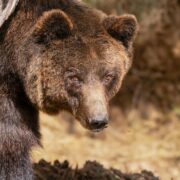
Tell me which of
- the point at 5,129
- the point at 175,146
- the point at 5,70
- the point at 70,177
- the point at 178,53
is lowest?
the point at 175,146

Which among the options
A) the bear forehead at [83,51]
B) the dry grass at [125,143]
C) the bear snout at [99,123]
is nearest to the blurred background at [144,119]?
the dry grass at [125,143]

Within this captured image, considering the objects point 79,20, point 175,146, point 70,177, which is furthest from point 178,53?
point 79,20

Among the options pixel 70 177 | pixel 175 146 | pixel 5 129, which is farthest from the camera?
pixel 175 146

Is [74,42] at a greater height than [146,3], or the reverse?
[74,42]

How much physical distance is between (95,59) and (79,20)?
0.42 m

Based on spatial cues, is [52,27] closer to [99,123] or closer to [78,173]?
[99,123]

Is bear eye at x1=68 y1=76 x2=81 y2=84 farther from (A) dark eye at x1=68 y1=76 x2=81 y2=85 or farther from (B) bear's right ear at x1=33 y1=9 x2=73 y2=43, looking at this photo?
(B) bear's right ear at x1=33 y1=9 x2=73 y2=43

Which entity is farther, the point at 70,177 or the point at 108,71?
the point at 70,177

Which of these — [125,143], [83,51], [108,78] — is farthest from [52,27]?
[125,143]

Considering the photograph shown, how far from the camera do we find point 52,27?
6.00 metres

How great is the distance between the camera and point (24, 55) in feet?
19.7

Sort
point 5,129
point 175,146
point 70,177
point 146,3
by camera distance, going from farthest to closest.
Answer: point 175,146 < point 146,3 < point 70,177 < point 5,129

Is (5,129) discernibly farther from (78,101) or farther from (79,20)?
→ (79,20)

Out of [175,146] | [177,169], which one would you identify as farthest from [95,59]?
[175,146]
